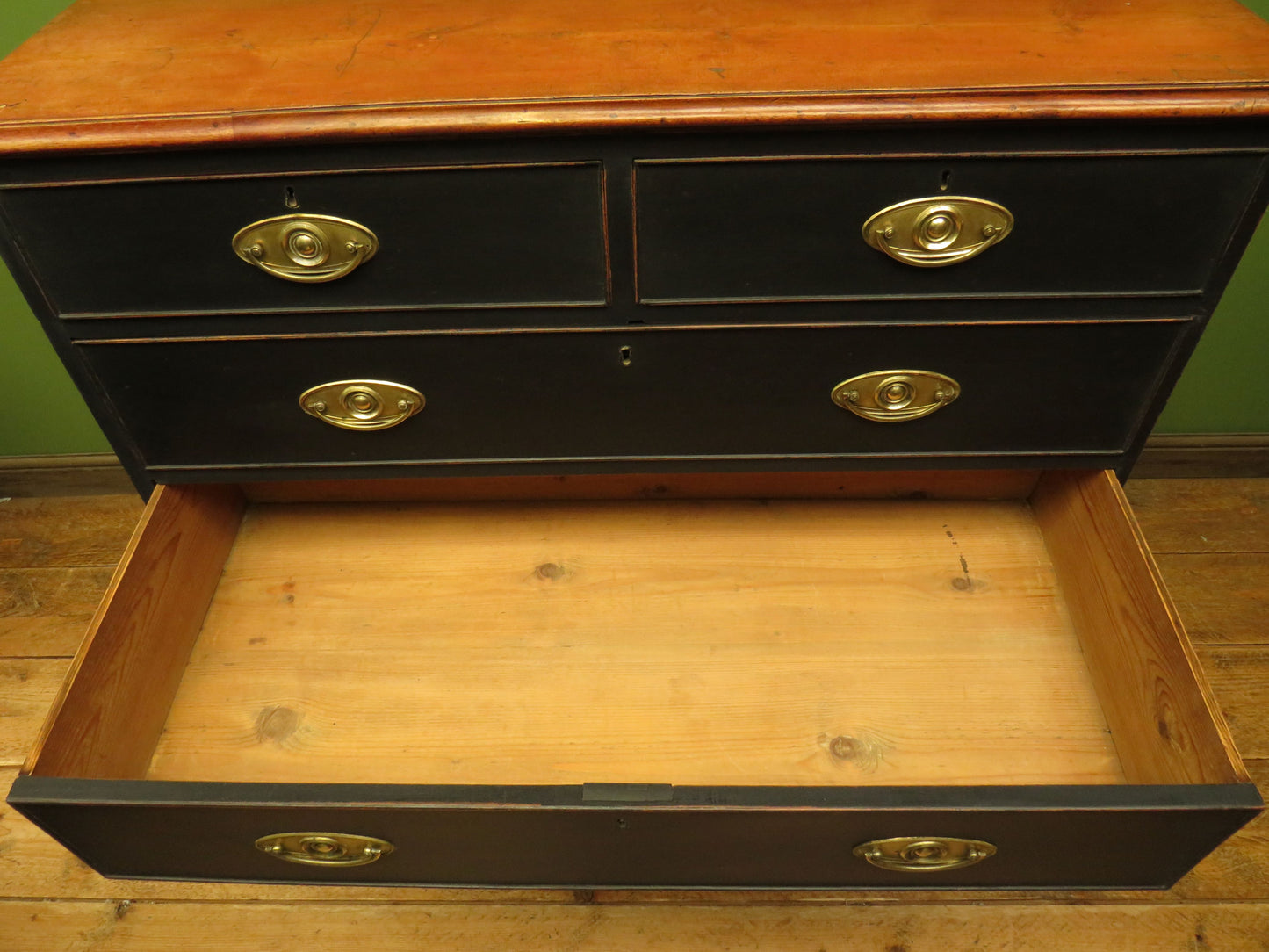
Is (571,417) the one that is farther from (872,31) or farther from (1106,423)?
(1106,423)

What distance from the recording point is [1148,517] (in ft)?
4.78

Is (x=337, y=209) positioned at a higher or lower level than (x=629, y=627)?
higher

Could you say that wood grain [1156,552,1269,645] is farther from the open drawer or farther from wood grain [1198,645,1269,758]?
the open drawer

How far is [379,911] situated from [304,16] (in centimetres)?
96

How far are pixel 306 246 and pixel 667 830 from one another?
0.59 metres

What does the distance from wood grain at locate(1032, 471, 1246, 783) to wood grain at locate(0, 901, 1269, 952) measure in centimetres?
25

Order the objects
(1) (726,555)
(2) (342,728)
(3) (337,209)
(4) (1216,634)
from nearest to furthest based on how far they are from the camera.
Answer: (3) (337,209) → (2) (342,728) → (1) (726,555) → (4) (1216,634)

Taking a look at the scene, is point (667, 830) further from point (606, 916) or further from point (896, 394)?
point (896, 394)

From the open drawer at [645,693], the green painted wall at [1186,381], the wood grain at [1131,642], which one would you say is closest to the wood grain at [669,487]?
the open drawer at [645,693]

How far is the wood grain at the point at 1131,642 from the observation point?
0.77 m

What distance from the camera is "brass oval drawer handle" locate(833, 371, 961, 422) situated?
2.93 feet

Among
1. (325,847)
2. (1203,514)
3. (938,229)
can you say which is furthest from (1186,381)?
(325,847)

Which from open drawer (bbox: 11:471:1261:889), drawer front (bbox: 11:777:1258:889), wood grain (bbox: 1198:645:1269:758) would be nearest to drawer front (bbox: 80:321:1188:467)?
open drawer (bbox: 11:471:1261:889)

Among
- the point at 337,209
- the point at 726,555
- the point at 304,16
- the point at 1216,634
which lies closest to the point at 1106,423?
the point at 726,555
